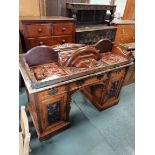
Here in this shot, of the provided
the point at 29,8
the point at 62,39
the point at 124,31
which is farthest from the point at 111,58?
the point at 29,8

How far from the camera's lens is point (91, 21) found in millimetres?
2645

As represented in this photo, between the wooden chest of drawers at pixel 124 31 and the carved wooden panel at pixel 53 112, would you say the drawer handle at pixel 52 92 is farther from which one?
the wooden chest of drawers at pixel 124 31

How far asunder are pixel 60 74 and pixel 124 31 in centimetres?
194

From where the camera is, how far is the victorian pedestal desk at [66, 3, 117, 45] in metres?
2.25

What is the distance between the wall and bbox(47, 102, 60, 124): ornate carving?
1390mm

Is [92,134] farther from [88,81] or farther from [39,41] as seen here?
[39,41]

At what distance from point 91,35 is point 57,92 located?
1298 millimetres

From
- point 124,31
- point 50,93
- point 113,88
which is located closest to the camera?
point 50,93

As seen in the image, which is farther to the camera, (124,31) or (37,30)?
(124,31)

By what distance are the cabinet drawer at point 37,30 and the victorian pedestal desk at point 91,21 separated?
47 cm

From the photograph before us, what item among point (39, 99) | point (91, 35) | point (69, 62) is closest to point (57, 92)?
point (39, 99)

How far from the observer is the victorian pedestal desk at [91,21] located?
7.39ft
